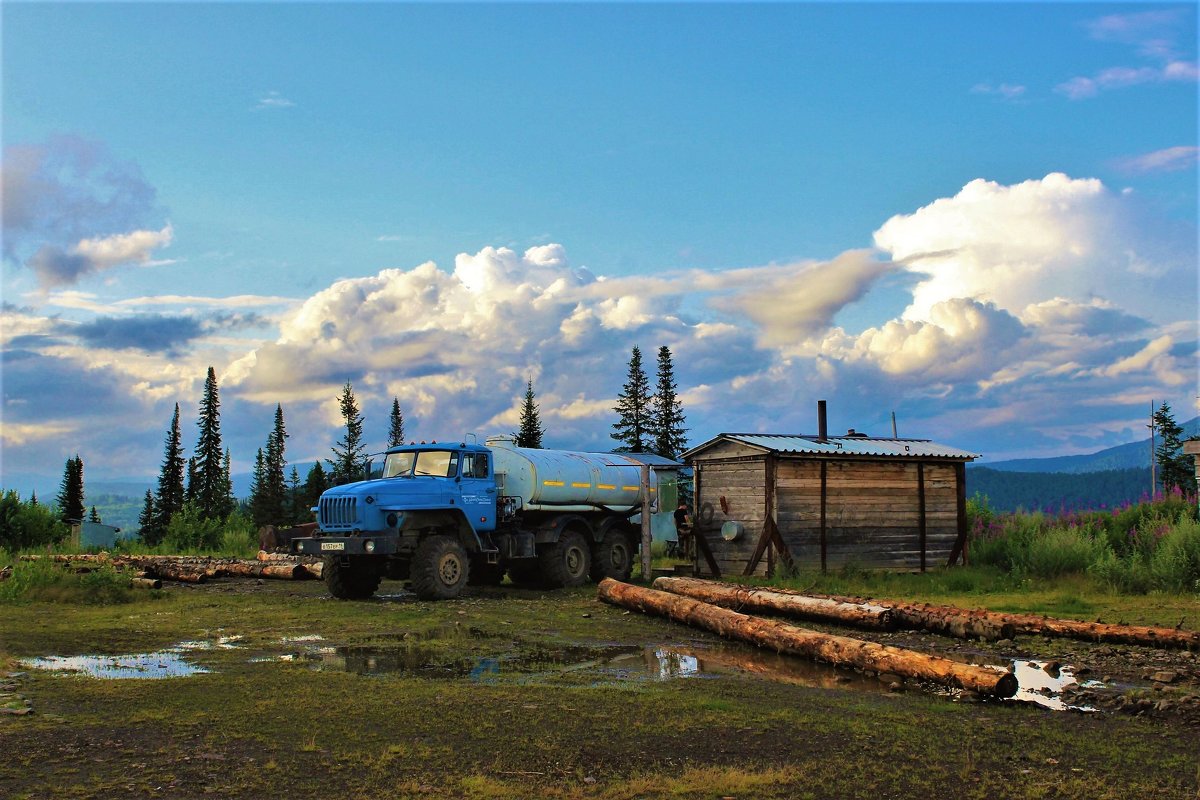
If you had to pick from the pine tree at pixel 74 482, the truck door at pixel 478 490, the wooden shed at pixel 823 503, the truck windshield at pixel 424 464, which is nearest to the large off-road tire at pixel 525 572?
the truck door at pixel 478 490

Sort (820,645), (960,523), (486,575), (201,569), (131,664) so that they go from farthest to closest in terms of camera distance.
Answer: (960,523) < (201,569) < (486,575) < (820,645) < (131,664)

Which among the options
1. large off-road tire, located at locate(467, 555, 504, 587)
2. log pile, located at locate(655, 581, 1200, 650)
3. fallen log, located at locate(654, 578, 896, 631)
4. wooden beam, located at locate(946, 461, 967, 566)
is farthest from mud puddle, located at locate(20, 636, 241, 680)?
wooden beam, located at locate(946, 461, 967, 566)

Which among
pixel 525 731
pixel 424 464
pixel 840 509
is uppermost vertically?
pixel 424 464

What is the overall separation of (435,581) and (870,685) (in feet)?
32.3

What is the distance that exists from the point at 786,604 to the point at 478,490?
7.08 m

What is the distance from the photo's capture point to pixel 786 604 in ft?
53.0

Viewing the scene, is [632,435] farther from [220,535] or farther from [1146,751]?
[1146,751]

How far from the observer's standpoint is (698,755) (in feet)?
25.3

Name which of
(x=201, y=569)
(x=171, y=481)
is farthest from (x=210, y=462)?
(x=201, y=569)

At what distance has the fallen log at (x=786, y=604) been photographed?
48.4 ft

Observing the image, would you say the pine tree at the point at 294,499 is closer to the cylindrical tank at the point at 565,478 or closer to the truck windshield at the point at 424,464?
the cylindrical tank at the point at 565,478

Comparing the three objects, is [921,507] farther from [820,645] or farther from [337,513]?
[337,513]

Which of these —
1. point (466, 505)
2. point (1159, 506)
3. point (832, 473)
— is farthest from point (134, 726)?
point (1159, 506)

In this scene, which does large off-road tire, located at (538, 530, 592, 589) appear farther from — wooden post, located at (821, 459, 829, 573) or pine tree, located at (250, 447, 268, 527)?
pine tree, located at (250, 447, 268, 527)
